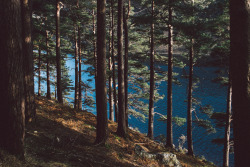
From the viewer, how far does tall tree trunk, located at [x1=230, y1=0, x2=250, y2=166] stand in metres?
2.45

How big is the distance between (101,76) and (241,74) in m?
4.42

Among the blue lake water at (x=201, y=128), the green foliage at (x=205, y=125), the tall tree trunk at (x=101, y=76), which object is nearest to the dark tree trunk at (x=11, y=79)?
the tall tree trunk at (x=101, y=76)

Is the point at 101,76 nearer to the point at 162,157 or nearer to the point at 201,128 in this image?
the point at 162,157

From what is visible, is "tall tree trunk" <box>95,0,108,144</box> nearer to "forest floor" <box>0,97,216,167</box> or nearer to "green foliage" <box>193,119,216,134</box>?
"forest floor" <box>0,97,216,167</box>

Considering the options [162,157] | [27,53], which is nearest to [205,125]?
[162,157]

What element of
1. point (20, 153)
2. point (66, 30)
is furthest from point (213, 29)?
point (66, 30)

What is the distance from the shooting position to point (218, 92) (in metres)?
39.0

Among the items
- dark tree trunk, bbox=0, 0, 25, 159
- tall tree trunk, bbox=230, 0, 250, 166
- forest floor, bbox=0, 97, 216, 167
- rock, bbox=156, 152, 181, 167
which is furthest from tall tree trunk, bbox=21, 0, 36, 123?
tall tree trunk, bbox=230, 0, 250, 166

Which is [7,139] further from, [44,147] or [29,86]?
[29,86]

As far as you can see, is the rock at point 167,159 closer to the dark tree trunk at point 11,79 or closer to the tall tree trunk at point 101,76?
the tall tree trunk at point 101,76

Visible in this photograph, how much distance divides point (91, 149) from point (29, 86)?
3.24 metres

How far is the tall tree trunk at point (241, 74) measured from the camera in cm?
245

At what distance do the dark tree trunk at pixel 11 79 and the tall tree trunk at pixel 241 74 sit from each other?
12.8ft

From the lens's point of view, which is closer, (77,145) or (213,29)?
(77,145)
